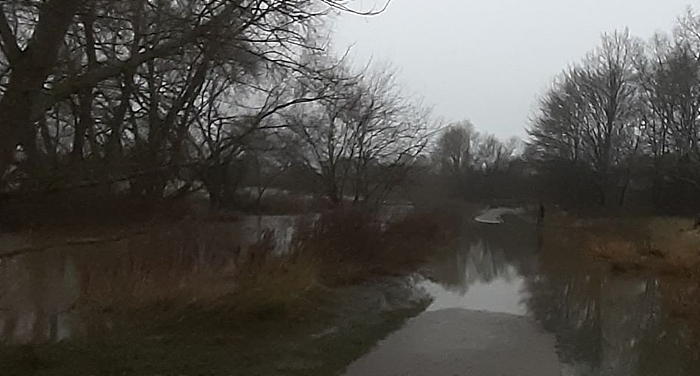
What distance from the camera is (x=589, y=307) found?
1677 cm

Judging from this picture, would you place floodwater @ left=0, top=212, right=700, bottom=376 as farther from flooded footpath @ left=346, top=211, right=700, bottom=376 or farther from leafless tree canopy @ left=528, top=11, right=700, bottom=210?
leafless tree canopy @ left=528, top=11, right=700, bottom=210

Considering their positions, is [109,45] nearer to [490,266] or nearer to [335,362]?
[335,362]

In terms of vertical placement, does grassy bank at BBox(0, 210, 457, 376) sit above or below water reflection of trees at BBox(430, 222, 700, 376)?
above

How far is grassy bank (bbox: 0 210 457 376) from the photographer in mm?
9227

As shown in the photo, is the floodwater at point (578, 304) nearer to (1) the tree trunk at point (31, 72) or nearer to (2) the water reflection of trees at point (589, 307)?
(2) the water reflection of trees at point (589, 307)

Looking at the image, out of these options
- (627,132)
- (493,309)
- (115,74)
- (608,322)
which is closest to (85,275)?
(115,74)

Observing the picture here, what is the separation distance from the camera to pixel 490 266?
87.0 ft

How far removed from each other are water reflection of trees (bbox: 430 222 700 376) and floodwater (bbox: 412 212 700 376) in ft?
0.04

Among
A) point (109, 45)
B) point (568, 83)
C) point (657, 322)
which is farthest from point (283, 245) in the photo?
point (568, 83)

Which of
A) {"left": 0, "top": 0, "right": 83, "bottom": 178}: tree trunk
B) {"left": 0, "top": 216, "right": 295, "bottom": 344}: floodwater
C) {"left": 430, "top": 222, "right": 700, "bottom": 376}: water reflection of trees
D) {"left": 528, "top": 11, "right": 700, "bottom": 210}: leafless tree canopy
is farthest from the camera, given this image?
{"left": 528, "top": 11, "right": 700, "bottom": 210}: leafless tree canopy

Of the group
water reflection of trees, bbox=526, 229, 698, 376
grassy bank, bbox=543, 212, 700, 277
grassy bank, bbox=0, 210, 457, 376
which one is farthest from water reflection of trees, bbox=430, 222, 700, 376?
grassy bank, bbox=0, 210, 457, 376

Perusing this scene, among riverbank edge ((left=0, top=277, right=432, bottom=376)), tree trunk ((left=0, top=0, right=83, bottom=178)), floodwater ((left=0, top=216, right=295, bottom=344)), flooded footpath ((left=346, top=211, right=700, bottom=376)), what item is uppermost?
tree trunk ((left=0, top=0, right=83, bottom=178))

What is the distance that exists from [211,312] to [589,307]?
29.3ft

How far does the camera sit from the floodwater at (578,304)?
11266mm
